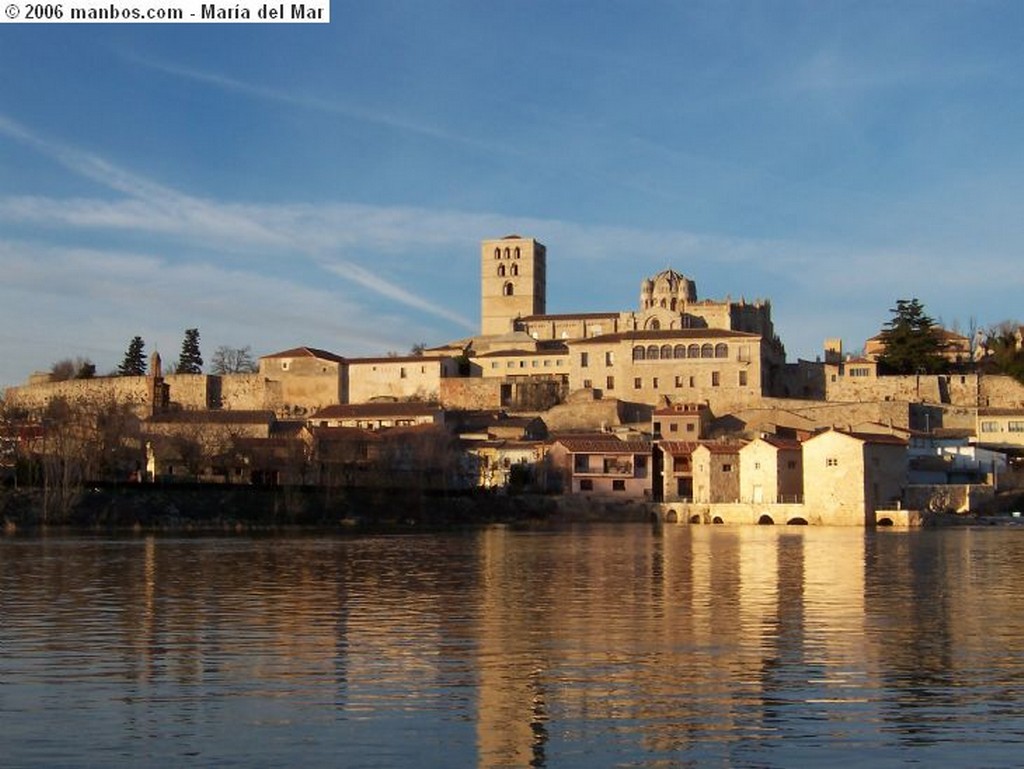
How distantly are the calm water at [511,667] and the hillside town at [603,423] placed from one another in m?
27.0

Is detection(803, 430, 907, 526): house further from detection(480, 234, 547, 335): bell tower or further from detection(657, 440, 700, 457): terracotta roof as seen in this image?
detection(480, 234, 547, 335): bell tower

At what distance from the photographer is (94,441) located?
5434 centimetres

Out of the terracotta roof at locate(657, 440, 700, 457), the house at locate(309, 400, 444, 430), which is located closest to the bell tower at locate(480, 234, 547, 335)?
the house at locate(309, 400, 444, 430)

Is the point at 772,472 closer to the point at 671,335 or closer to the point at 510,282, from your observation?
the point at 671,335

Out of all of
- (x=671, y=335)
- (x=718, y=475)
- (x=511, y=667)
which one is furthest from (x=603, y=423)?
(x=511, y=667)

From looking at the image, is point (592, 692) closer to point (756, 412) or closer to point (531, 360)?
point (756, 412)

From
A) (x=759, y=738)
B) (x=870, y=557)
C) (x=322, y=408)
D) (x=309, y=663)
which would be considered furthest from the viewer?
(x=322, y=408)

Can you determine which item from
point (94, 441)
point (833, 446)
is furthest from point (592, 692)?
point (94, 441)

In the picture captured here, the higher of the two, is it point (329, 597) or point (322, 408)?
point (322, 408)

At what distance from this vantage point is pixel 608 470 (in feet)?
201

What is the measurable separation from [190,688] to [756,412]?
194 feet

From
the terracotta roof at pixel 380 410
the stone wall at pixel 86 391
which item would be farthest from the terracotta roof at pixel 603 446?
the stone wall at pixel 86 391

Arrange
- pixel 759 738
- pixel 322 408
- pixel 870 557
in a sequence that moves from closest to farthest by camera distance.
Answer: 1. pixel 759 738
2. pixel 870 557
3. pixel 322 408

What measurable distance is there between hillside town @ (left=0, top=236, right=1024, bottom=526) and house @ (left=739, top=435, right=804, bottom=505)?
81 millimetres
